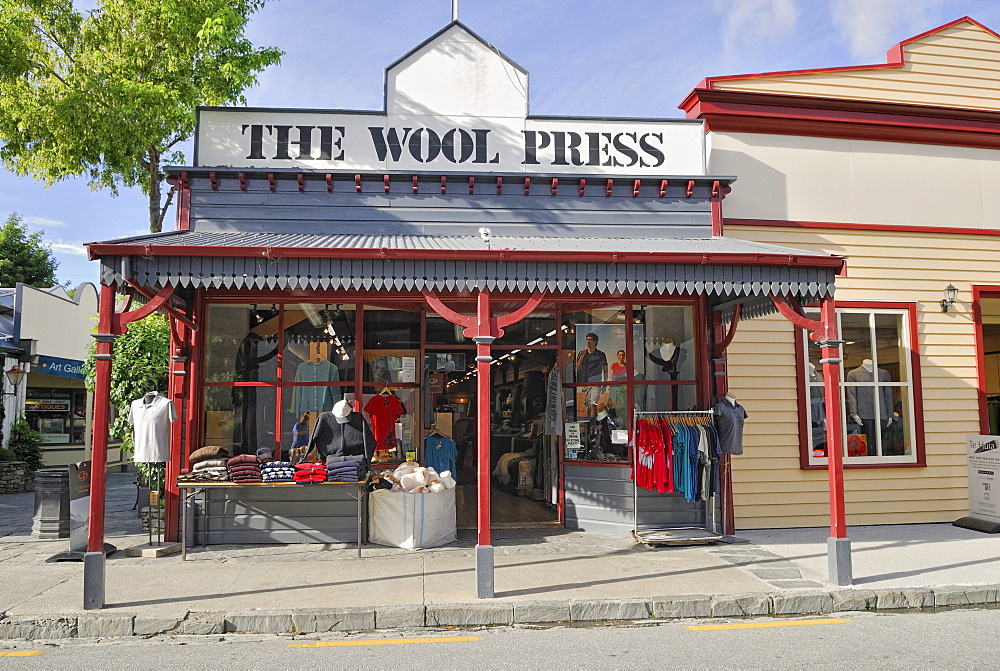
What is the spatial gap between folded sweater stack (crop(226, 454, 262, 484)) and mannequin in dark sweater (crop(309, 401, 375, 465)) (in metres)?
0.76

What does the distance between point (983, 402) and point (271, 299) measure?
35.8ft

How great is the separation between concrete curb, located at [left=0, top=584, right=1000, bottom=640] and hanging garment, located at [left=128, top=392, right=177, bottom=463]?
9.70 ft

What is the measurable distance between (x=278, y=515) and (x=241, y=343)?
7.79 feet

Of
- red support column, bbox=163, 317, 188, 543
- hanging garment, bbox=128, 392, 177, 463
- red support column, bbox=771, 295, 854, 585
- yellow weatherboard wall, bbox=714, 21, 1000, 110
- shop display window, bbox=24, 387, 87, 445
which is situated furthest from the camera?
shop display window, bbox=24, 387, 87, 445

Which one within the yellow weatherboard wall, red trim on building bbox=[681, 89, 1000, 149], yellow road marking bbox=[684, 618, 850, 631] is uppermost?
the yellow weatherboard wall

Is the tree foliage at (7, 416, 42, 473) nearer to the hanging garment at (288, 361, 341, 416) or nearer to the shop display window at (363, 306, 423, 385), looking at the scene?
the hanging garment at (288, 361, 341, 416)

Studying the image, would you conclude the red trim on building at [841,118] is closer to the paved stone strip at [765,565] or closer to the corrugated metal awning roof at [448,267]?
the corrugated metal awning roof at [448,267]

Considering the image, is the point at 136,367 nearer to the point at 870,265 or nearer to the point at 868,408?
the point at 868,408

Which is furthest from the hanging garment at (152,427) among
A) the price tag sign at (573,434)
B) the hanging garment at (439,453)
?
the price tag sign at (573,434)

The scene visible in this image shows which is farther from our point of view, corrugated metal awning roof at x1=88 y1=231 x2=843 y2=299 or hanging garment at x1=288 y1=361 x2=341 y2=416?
hanging garment at x1=288 y1=361 x2=341 y2=416

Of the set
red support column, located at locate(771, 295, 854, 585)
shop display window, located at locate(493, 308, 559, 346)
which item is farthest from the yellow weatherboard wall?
red support column, located at locate(771, 295, 854, 585)

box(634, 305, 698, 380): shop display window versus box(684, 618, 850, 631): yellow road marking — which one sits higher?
box(634, 305, 698, 380): shop display window

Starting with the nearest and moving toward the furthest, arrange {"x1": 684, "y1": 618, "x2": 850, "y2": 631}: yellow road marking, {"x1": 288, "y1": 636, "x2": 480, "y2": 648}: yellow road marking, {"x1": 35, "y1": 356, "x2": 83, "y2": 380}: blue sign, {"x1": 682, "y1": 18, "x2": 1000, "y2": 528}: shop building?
{"x1": 288, "y1": 636, "x2": 480, "y2": 648}: yellow road marking < {"x1": 684, "y1": 618, "x2": 850, "y2": 631}: yellow road marking < {"x1": 682, "y1": 18, "x2": 1000, "y2": 528}: shop building < {"x1": 35, "y1": 356, "x2": 83, "y2": 380}: blue sign

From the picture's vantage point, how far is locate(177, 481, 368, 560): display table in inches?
379
